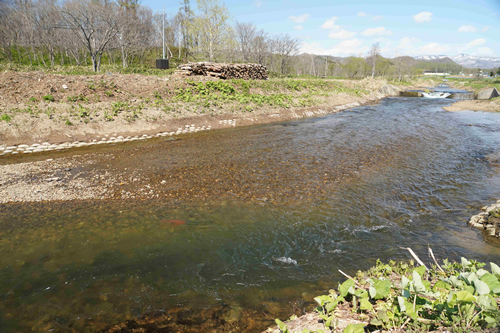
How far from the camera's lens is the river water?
4375 millimetres

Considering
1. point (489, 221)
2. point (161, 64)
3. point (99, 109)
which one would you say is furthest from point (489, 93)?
point (99, 109)

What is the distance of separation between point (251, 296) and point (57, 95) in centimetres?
1835

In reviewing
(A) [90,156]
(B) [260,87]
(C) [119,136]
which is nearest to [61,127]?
(C) [119,136]

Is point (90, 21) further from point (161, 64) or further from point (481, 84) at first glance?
point (481, 84)

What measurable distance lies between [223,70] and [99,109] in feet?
42.8

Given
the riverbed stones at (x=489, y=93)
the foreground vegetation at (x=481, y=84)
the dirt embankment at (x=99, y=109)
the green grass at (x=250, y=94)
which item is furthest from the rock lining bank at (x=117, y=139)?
the foreground vegetation at (x=481, y=84)

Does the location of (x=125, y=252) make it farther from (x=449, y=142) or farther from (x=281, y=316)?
(x=449, y=142)

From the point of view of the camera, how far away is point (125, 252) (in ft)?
19.0

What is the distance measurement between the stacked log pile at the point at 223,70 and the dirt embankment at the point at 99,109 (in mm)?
2021

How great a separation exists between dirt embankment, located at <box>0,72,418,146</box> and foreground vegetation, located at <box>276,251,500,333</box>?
15.5 metres

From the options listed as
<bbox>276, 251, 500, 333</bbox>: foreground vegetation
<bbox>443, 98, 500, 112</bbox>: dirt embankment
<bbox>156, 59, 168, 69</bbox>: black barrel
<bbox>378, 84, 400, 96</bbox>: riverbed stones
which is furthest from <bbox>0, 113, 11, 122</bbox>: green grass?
<bbox>378, 84, 400, 96</bbox>: riverbed stones

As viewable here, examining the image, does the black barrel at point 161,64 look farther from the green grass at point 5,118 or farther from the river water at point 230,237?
the river water at point 230,237

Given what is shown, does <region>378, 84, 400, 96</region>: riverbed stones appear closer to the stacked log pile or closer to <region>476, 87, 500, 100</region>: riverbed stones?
<region>476, 87, 500, 100</region>: riverbed stones

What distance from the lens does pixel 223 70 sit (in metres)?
26.0
